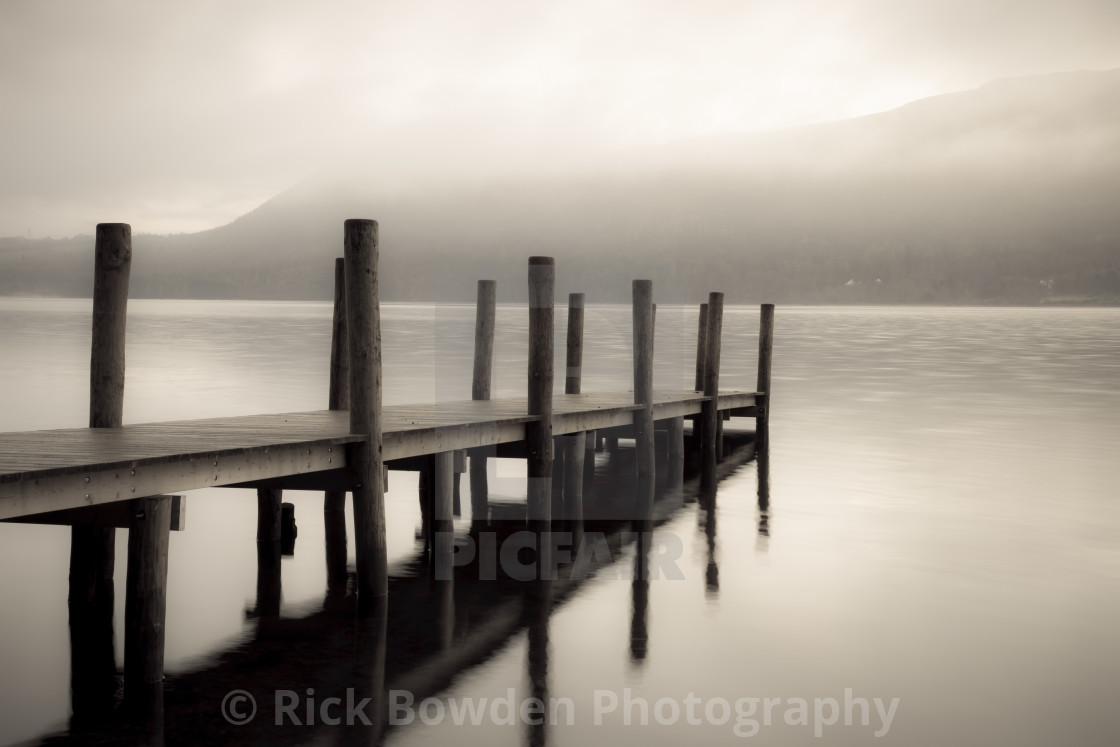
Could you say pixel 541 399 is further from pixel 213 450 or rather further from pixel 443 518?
pixel 213 450

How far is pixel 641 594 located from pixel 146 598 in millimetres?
4520

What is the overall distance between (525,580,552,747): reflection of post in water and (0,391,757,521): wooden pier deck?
4.84ft

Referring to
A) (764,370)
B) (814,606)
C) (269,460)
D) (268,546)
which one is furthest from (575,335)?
(764,370)

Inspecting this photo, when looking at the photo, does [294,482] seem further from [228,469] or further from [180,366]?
[180,366]

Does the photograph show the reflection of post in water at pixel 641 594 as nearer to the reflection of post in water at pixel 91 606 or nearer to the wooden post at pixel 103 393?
the reflection of post in water at pixel 91 606

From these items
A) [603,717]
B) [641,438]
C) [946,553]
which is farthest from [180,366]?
[603,717]

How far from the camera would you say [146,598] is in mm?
6707

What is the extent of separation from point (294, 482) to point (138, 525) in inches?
84.4

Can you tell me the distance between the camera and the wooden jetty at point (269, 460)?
22.0ft

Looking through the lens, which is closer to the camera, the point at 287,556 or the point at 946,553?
the point at 287,556

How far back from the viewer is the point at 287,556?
35.7ft

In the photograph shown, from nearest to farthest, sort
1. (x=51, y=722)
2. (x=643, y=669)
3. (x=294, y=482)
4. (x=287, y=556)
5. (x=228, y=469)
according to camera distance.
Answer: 1. (x=51, y=722)
2. (x=228, y=469)
3. (x=643, y=669)
4. (x=294, y=482)
5. (x=287, y=556)

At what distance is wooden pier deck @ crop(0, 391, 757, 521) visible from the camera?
6199 millimetres

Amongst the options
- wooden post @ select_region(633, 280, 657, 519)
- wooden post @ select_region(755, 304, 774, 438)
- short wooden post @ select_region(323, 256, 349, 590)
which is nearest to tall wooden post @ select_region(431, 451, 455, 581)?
short wooden post @ select_region(323, 256, 349, 590)
